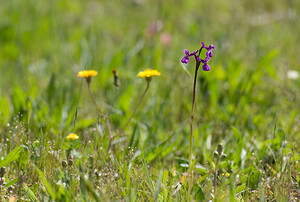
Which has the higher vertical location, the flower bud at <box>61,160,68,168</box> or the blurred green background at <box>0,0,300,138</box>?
the blurred green background at <box>0,0,300,138</box>

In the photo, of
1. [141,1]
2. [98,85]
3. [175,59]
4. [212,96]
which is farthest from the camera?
[141,1]

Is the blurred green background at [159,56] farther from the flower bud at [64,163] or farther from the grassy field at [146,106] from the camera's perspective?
the flower bud at [64,163]

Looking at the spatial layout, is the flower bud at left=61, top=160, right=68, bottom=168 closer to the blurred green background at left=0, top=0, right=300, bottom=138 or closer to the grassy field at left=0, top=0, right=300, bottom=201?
the grassy field at left=0, top=0, right=300, bottom=201

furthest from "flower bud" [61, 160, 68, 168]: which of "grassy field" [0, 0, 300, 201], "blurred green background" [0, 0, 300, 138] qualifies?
"blurred green background" [0, 0, 300, 138]

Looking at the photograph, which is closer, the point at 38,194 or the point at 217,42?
the point at 38,194

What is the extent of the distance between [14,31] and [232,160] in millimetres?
2525

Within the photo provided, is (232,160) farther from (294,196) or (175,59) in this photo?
(175,59)

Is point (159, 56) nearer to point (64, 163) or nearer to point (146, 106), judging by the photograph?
point (146, 106)

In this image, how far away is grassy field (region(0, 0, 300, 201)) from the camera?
1.56 metres

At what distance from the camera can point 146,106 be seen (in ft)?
8.33

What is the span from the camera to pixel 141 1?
15.9 ft

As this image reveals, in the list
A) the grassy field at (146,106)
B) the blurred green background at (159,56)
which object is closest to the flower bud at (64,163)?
the grassy field at (146,106)

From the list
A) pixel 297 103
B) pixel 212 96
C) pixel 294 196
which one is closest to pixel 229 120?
pixel 212 96

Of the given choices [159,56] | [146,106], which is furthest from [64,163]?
[159,56]
